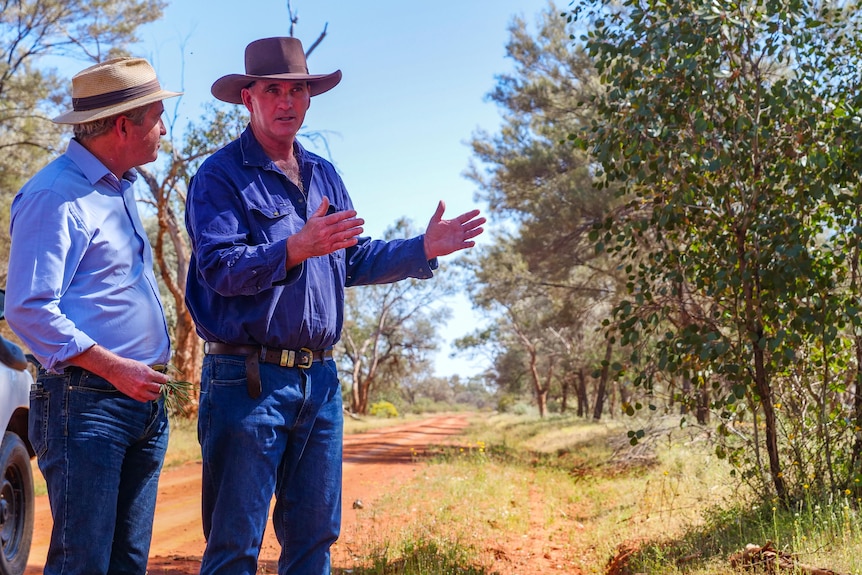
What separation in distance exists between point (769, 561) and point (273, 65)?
3.60m

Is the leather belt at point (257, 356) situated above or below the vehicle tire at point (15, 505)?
above

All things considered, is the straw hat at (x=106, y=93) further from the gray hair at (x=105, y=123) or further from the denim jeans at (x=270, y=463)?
the denim jeans at (x=270, y=463)

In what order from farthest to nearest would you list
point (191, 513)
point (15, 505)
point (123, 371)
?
point (191, 513), point (15, 505), point (123, 371)

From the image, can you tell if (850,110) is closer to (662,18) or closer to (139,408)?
(662,18)

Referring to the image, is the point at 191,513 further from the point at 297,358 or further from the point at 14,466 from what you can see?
the point at 297,358

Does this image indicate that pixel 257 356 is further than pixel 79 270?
Yes

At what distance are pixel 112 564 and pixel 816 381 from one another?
17.2 ft

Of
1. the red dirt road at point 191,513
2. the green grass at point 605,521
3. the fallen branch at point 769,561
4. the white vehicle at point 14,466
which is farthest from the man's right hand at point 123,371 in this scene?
the fallen branch at point 769,561

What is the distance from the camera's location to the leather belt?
120 inches

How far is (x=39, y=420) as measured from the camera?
2.86 metres

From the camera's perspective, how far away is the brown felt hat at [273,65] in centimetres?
334

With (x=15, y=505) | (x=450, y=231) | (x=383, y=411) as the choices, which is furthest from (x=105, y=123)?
(x=383, y=411)

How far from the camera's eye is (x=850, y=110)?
18.7 feet

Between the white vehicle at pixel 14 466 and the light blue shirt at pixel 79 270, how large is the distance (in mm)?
2065
